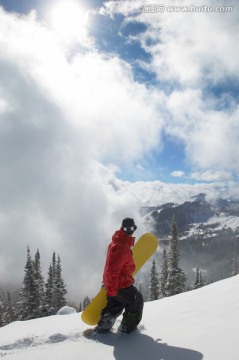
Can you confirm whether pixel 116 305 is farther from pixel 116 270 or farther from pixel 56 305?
pixel 56 305

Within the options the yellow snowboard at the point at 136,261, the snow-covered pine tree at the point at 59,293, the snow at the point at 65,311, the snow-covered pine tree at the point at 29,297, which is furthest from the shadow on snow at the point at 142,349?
the snow-covered pine tree at the point at 59,293

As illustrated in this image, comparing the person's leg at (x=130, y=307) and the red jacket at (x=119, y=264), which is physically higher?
the red jacket at (x=119, y=264)

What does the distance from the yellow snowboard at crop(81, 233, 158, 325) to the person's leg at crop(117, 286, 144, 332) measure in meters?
0.85

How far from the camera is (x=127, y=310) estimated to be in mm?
6781

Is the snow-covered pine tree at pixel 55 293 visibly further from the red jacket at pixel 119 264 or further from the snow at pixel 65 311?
the red jacket at pixel 119 264

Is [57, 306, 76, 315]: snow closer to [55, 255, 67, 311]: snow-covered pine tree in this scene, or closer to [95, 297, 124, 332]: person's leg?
[95, 297, 124, 332]: person's leg

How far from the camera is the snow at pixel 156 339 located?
542 cm

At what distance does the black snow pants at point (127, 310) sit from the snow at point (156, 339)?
0.79 feet

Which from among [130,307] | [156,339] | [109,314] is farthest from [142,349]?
[109,314]

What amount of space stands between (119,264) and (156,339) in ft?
5.44

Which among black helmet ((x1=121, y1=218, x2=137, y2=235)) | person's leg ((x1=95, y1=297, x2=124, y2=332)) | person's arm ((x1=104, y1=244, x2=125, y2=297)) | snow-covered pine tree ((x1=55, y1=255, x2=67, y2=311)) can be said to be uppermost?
snow-covered pine tree ((x1=55, y1=255, x2=67, y2=311))

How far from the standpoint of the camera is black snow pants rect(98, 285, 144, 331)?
22.0 feet

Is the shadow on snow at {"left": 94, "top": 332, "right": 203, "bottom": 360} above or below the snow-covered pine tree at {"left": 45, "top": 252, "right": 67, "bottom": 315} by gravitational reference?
below

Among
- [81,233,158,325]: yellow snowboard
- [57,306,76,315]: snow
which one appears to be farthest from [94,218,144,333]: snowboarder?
[57,306,76,315]: snow
